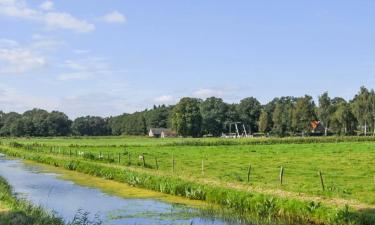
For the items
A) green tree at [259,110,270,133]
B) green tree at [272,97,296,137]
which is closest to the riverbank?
green tree at [272,97,296,137]

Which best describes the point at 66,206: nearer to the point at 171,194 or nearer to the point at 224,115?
the point at 171,194

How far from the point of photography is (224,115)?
192625 mm

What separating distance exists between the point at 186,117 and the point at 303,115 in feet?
123

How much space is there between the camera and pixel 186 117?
166250mm

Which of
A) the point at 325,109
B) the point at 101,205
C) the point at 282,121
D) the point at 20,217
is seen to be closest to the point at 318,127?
the point at 282,121

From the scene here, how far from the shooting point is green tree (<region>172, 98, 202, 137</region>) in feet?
546

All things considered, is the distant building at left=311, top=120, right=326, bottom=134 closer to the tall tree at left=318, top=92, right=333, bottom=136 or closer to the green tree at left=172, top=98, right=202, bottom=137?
the tall tree at left=318, top=92, right=333, bottom=136

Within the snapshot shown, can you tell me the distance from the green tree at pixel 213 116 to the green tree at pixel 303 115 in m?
37.9

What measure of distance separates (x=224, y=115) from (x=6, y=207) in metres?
173

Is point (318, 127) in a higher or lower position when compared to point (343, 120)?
lower

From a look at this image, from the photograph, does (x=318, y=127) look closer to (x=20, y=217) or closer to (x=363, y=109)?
(x=363, y=109)

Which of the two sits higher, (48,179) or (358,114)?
(358,114)

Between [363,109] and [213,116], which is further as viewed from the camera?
[213,116]

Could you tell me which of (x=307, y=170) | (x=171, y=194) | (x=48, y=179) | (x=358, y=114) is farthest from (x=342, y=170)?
(x=358, y=114)
